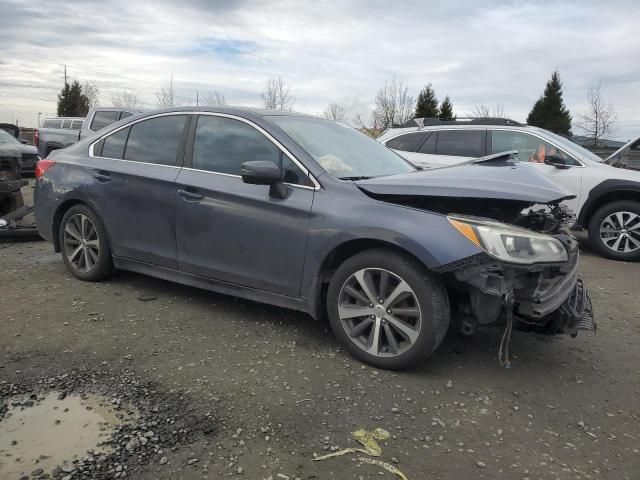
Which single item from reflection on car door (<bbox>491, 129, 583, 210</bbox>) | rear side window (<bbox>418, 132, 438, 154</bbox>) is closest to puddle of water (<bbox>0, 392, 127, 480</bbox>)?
reflection on car door (<bbox>491, 129, 583, 210</bbox>)

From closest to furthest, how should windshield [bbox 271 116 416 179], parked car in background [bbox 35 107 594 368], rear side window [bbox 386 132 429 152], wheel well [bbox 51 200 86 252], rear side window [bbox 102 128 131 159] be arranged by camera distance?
1. parked car in background [bbox 35 107 594 368]
2. windshield [bbox 271 116 416 179]
3. rear side window [bbox 102 128 131 159]
4. wheel well [bbox 51 200 86 252]
5. rear side window [bbox 386 132 429 152]

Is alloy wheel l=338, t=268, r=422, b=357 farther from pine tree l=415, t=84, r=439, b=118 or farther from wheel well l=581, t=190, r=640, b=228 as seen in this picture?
pine tree l=415, t=84, r=439, b=118

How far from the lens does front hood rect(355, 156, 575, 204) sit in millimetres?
3281

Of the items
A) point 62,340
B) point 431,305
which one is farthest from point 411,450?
point 62,340

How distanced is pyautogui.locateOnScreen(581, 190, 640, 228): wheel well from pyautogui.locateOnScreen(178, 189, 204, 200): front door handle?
5538mm

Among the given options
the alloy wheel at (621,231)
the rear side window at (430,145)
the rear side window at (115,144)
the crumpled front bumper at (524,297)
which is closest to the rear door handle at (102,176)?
the rear side window at (115,144)

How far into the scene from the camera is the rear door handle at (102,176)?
15.7 feet

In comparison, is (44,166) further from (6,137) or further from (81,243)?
(6,137)

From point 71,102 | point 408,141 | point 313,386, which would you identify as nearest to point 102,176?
point 313,386

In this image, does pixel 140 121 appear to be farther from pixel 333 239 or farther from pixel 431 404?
pixel 431 404

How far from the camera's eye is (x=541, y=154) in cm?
778

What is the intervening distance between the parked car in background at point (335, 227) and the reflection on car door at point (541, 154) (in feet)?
12.4

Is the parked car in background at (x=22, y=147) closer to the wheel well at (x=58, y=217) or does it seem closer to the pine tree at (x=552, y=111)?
the wheel well at (x=58, y=217)

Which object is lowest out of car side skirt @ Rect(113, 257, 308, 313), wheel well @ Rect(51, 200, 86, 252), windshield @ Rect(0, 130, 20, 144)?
car side skirt @ Rect(113, 257, 308, 313)
